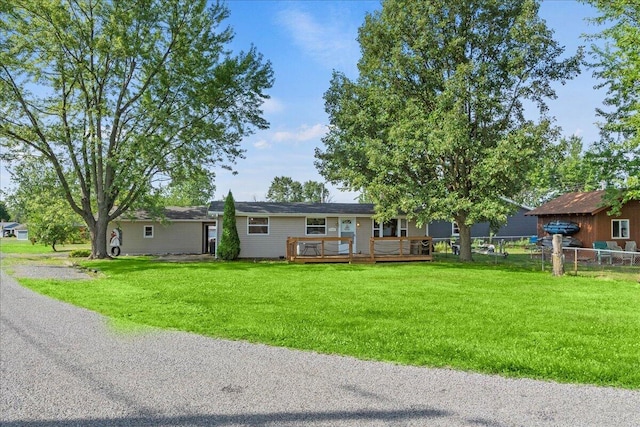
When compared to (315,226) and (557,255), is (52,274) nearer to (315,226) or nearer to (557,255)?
(315,226)

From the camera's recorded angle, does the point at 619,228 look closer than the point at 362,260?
No

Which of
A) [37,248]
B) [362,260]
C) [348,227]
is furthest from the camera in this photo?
[37,248]

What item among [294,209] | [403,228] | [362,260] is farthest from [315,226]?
[403,228]

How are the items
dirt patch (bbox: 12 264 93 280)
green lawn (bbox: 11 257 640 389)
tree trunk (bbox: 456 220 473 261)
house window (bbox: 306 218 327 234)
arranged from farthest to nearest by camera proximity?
house window (bbox: 306 218 327 234), tree trunk (bbox: 456 220 473 261), dirt patch (bbox: 12 264 93 280), green lawn (bbox: 11 257 640 389)

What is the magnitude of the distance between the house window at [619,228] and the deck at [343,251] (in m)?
9.34

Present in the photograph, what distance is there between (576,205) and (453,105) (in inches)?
429

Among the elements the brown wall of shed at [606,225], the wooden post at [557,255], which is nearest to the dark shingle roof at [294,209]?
the wooden post at [557,255]

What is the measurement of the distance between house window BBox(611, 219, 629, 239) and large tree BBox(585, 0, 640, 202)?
12.3 feet

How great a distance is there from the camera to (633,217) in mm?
20891

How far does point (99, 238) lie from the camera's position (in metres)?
20.8

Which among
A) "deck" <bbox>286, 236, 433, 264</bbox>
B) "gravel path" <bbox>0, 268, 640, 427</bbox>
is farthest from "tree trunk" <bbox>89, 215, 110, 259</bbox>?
"gravel path" <bbox>0, 268, 640, 427</bbox>

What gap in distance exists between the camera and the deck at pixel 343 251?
18.2m

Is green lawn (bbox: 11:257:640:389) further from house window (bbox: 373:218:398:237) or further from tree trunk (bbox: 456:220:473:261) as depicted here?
house window (bbox: 373:218:398:237)

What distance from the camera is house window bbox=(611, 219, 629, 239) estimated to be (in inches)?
831
